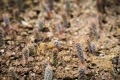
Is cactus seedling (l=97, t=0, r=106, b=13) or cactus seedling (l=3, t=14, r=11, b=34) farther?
cactus seedling (l=97, t=0, r=106, b=13)

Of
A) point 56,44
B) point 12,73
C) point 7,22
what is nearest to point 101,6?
point 56,44

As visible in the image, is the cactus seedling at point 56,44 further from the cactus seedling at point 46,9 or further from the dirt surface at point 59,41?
the cactus seedling at point 46,9

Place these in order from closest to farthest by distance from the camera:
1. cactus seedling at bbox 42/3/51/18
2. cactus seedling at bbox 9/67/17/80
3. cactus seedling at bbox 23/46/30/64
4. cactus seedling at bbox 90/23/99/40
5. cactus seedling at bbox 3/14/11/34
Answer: cactus seedling at bbox 9/67/17/80
cactus seedling at bbox 23/46/30/64
cactus seedling at bbox 90/23/99/40
cactus seedling at bbox 3/14/11/34
cactus seedling at bbox 42/3/51/18

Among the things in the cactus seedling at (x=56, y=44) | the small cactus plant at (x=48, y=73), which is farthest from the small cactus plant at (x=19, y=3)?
the small cactus plant at (x=48, y=73)

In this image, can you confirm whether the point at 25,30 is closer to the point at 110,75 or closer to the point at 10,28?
the point at 10,28

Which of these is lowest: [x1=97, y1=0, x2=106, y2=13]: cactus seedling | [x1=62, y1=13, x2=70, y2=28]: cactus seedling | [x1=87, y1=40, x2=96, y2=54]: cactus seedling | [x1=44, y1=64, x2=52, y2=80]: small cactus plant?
[x1=44, y1=64, x2=52, y2=80]: small cactus plant

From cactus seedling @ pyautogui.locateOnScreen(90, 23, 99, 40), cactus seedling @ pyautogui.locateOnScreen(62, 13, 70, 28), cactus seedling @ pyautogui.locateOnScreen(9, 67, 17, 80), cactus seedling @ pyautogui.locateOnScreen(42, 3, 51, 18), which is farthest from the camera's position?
cactus seedling @ pyautogui.locateOnScreen(42, 3, 51, 18)

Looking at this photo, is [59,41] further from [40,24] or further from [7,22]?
[7,22]

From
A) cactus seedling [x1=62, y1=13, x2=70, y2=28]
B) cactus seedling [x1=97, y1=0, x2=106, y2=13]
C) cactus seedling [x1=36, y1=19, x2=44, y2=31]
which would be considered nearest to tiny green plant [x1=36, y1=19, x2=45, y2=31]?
cactus seedling [x1=36, y1=19, x2=44, y2=31]

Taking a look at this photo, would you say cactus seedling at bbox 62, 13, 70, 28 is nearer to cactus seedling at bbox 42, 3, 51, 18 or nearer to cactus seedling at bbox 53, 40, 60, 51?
cactus seedling at bbox 42, 3, 51, 18

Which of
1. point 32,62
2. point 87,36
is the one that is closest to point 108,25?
point 87,36
